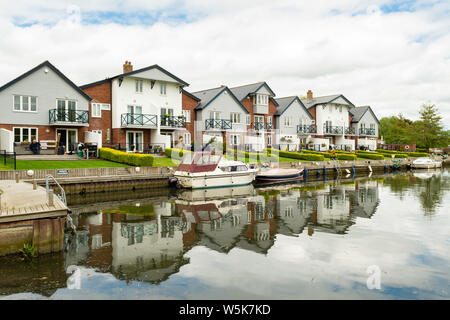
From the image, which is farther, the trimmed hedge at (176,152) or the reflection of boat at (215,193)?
the trimmed hedge at (176,152)

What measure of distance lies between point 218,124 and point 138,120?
10.6 meters

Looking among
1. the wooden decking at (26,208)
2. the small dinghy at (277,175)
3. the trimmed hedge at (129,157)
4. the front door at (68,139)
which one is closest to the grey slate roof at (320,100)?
the small dinghy at (277,175)

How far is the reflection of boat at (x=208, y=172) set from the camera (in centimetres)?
2606

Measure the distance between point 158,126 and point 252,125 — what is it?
51.6 ft

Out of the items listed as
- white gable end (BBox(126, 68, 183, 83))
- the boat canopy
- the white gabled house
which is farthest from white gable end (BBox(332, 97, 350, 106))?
the boat canopy

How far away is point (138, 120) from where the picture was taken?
118ft

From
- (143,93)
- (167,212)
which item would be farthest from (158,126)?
(167,212)

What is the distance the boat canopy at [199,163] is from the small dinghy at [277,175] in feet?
19.8

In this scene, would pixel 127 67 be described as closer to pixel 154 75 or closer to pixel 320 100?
pixel 154 75

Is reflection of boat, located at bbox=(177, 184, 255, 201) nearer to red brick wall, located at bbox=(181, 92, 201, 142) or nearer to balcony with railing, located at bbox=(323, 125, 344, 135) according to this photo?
red brick wall, located at bbox=(181, 92, 201, 142)

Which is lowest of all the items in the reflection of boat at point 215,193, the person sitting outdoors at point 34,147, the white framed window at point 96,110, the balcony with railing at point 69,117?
the reflection of boat at point 215,193

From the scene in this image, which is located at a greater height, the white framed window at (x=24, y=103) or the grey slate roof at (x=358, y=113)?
the grey slate roof at (x=358, y=113)

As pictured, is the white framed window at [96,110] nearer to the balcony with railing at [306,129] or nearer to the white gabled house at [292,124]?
the white gabled house at [292,124]

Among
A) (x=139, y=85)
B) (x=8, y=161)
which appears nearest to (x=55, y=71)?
(x=139, y=85)
